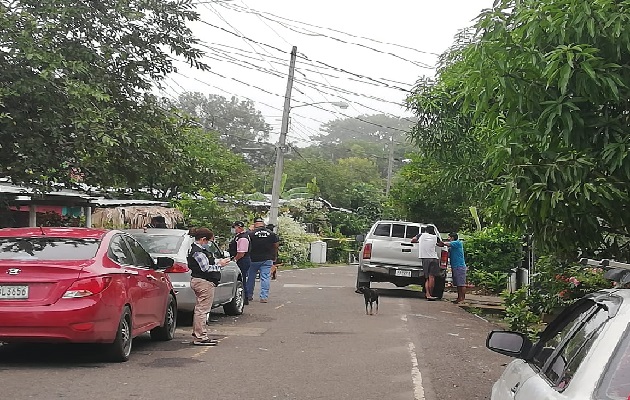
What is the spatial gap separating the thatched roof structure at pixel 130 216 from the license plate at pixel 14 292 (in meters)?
16.5

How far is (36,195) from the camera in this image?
15891 millimetres

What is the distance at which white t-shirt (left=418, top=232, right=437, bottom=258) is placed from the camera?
21.4m

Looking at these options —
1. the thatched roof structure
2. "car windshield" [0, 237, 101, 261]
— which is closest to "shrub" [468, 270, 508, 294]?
the thatched roof structure

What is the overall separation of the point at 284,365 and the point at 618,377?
7393 millimetres

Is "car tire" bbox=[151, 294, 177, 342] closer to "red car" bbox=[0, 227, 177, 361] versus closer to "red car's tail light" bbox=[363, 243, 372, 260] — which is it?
"red car" bbox=[0, 227, 177, 361]

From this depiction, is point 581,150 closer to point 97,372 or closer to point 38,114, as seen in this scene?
point 97,372

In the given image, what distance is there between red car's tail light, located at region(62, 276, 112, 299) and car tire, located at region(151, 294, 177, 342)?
2786mm

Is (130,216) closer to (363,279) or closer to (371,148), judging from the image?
(363,279)

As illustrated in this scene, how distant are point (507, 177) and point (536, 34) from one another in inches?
49.0

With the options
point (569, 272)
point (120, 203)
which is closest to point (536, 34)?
point (569, 272)

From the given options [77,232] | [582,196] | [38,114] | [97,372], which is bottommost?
[97,372]

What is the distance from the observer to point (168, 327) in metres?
12.6

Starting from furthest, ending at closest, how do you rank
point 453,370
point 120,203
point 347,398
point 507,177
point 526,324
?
point 120,203 → point 526,324 → point 453,370 → point 347,398 → point 507,177

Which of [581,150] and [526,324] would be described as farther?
[526,324]
